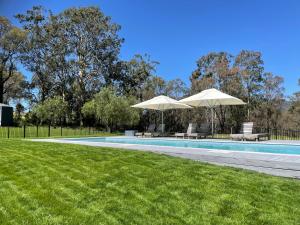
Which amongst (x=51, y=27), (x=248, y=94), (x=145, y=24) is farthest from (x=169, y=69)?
(x=51, y=27)

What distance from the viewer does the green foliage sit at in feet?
96.6

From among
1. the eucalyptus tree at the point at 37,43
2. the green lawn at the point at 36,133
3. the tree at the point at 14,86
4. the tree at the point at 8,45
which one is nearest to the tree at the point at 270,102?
the green lawn at the point at 36,133

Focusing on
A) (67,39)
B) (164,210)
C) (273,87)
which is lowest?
(164,210)

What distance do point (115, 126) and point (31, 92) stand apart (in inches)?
525

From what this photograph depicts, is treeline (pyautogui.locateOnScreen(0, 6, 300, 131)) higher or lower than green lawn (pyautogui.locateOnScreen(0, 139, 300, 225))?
higher

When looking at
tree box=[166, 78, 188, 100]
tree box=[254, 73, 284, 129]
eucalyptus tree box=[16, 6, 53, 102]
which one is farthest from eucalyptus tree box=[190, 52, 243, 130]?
eucalyptus tree box=[16, 6, 53, 102]

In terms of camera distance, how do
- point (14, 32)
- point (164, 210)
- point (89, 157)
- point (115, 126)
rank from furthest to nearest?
1. point (14, 32)
2. point (115, 126)
3. point (89, 157)
4. point (164, 210)

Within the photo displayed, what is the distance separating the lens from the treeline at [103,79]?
2750 cm

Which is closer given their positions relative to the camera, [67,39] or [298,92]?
[298,92]

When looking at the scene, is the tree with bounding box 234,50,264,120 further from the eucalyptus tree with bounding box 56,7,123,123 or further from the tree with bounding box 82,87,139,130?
the eucalyptus tree with bounding box 56,7,123,123

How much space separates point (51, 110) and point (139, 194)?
26458mm

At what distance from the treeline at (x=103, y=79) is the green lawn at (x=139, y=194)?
61.4 ft

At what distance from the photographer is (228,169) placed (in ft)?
21.9

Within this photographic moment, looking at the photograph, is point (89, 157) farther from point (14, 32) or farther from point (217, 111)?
point (14, 32)
